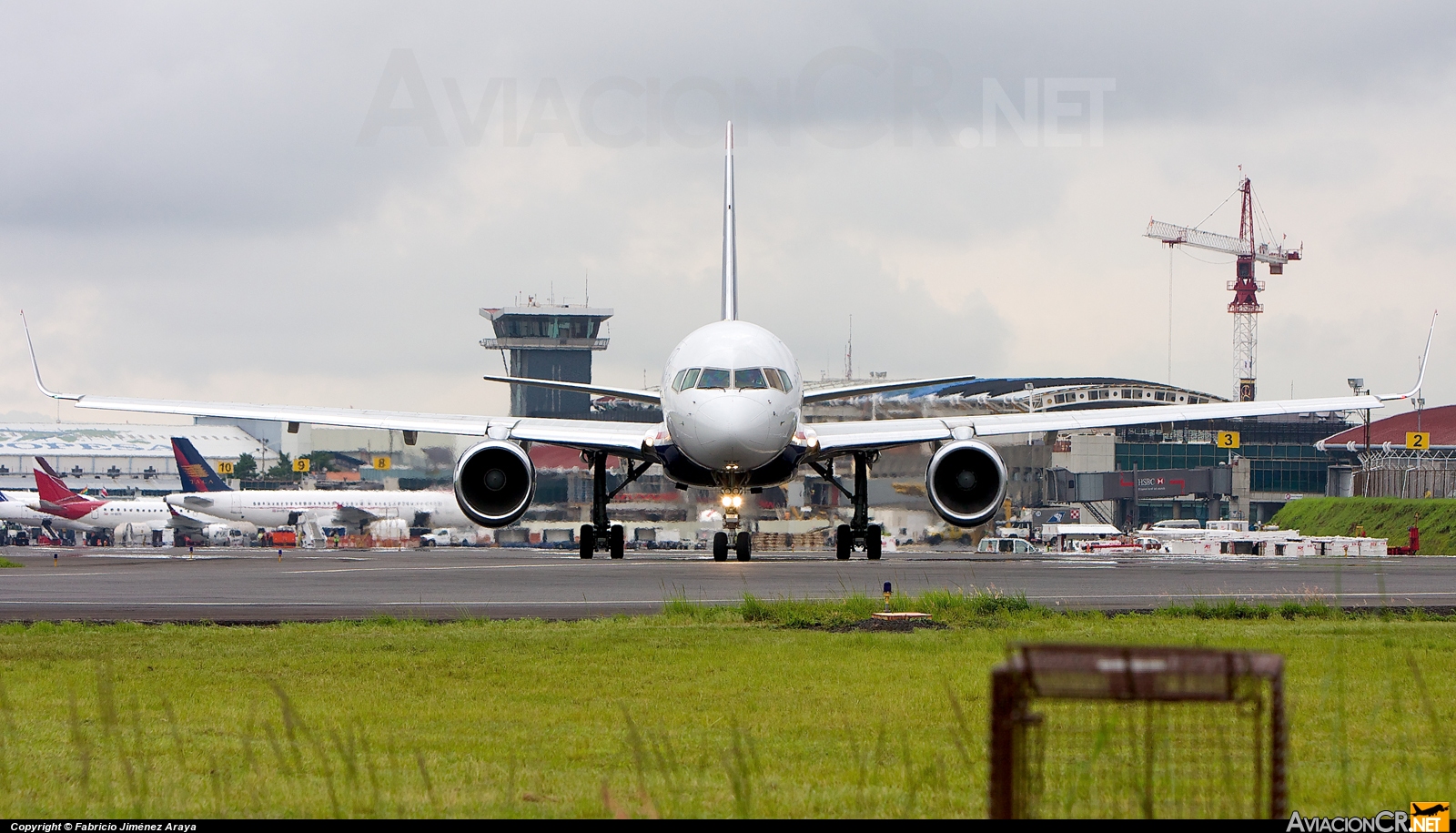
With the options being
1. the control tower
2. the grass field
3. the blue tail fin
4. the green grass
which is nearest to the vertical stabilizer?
the grass field

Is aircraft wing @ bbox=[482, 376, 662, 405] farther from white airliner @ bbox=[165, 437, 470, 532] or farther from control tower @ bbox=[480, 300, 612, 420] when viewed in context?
control tower @ bbox=[480, 300, 612, 420]

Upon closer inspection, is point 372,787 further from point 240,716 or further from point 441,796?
point 240,716

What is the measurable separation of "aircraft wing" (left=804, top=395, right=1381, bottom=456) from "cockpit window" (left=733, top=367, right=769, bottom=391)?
14.1ft

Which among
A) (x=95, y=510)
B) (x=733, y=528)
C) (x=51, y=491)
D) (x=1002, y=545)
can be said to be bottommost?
(x=1002, y=545)

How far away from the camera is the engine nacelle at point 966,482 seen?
33031mm

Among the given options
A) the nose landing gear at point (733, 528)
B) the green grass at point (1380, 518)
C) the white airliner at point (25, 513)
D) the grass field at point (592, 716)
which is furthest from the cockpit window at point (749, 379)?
the white airliner at point (25, 513)

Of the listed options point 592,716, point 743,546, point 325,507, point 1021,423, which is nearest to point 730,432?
point 743,546

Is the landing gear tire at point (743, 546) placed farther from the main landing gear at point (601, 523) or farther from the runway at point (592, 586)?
the main landing gear at point (601, 523)

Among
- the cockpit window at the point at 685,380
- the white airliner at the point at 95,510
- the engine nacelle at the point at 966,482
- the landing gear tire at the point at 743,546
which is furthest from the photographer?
the white airliner at the point at 95,510

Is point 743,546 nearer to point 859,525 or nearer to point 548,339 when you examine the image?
point 859,525

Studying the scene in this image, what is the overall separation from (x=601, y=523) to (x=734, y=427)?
726cm

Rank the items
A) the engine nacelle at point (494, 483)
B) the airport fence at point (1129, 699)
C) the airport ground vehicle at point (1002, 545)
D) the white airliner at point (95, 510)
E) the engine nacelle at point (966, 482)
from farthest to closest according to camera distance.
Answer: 1. the white airliner at point (95, 510)
2. the airport ground vehicle at point (1002, 545)
3. the engine nacelle at point (966, 482)
4. the engine nacelle at point (494, 483)
5. the airport fence at point (1129, 699)

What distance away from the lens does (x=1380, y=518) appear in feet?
242

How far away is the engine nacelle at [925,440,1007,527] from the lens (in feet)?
108
